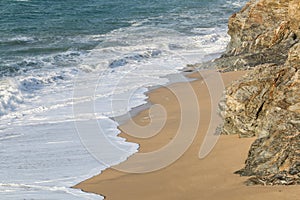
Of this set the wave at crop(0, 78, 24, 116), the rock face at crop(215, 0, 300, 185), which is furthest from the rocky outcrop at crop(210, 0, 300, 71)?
the rock face at crop(215, 0, 300, 185)

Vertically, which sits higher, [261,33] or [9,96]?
[261,33]

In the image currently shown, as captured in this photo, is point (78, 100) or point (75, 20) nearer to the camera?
point (78, 100)

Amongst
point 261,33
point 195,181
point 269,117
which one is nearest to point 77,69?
point 261,33

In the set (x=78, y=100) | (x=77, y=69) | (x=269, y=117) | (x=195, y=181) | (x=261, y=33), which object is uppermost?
(x=269, y=117)

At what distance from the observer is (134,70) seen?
A: 1928 centimetres

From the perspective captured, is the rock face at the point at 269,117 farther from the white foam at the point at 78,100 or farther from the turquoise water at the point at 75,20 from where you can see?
the turquoise water at the point at 75,20

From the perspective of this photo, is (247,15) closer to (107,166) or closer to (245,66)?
(245,66)

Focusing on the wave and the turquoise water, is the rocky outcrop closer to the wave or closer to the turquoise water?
the wave

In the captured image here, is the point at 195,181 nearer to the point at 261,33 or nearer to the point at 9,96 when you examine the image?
the point at 9,96

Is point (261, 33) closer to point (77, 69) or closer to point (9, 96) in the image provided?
point (77, 69)

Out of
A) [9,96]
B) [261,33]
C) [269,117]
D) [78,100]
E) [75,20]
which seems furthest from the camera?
[75,20]

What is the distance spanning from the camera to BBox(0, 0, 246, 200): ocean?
30.9ft

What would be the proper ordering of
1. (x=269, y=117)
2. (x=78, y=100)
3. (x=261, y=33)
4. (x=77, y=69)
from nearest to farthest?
(x=269, y=117) < (x=78, y=100) < (x=261, y=33) < (x=77, y=69)

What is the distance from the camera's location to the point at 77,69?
64.5 feet
